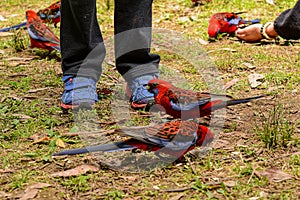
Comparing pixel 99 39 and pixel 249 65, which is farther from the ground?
pixel 99 39

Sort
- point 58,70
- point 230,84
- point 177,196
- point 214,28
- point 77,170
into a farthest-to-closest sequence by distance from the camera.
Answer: point 214,28
point 58,70
point 230,84
point 77,170
point 177,196

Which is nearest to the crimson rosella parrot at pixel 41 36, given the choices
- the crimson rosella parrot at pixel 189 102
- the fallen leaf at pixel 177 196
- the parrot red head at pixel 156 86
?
the parrot red head at pixel 156 86

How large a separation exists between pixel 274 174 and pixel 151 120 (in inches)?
36.3

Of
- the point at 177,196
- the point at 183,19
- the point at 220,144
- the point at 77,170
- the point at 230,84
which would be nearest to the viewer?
the point at 177,196

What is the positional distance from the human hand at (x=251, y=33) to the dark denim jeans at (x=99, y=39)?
147 centimetres

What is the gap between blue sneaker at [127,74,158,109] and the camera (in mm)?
3041

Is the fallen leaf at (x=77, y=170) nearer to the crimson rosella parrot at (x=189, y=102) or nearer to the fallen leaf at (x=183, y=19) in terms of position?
the crimson rosella parrot at (x=189, y=102)

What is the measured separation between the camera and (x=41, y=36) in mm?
4285

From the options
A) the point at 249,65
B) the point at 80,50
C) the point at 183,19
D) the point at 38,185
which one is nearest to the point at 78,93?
the point at 80,50

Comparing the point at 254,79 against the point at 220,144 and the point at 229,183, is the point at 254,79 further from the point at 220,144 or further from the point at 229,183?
the point at 229,183

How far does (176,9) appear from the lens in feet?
18.8

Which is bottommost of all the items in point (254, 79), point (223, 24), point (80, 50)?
point (254, 79)

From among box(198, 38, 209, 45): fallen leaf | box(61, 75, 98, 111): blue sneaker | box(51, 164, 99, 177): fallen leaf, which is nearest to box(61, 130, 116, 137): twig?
box(61, 75, 98, 111): blue sneaker

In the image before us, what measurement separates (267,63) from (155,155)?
182 centimetres
